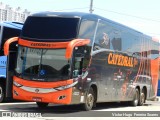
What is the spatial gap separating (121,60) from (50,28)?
525cm

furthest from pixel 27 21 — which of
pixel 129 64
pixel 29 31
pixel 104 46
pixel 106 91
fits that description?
pixel 129 64

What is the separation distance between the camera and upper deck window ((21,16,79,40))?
45.6 ft

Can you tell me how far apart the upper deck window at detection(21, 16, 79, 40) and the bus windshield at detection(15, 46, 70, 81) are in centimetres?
52

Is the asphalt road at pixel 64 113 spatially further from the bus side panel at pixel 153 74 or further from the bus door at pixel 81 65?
the bus side panel at pixel 153 74

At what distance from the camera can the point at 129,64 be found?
19.8 meters

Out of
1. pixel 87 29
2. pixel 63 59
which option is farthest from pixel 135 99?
pixel 63 59

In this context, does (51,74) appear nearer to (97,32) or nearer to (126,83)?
(97,32)

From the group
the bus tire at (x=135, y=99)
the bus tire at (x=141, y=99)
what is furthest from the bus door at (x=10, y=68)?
the bus tire at (x=141, y=99)

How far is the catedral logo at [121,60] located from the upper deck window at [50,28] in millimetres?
3351

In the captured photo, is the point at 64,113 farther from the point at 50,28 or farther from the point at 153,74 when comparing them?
the point at 153,74

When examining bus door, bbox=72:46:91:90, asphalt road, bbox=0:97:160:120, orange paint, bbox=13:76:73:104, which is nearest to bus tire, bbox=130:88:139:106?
asphalt road, bbox=0:97:160:120

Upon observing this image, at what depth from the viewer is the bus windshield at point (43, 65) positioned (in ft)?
45.1

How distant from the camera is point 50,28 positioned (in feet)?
46.7

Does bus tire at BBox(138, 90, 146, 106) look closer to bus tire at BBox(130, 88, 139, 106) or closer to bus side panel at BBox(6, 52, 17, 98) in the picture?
bus tire at BBox(130, 88, 139, 106)
